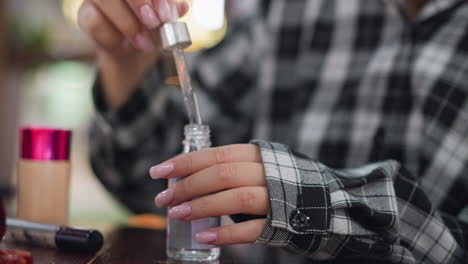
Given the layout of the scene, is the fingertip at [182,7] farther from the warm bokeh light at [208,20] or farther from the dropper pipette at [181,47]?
the warm bokeh light at [208,20]

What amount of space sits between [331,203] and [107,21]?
12.9 inches

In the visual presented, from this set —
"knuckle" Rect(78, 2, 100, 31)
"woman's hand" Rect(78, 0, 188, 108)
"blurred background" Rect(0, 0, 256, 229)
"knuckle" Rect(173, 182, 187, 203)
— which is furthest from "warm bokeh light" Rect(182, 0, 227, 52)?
"knuckle" Rect(173, 182, 187, 203)

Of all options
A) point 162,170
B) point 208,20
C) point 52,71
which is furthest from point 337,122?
point 52,71

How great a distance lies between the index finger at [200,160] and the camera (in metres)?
0.41

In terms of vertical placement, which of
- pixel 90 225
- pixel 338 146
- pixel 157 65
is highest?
pixel 157 65

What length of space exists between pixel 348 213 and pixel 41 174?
1.10 ft

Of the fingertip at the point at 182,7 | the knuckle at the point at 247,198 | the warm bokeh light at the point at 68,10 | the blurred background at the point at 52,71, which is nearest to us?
the knuckle at the point at 247,198

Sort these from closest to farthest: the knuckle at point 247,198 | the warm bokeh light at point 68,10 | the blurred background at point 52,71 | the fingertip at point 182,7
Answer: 1. the knuckle at point 247,198
2. the fingertip at point 182,7
3. the blurred background at point 52,71
4. the warm bokeh light at point 68,10

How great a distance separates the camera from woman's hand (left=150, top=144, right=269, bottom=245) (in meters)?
0.40

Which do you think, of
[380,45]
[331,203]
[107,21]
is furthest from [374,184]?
[380,45]

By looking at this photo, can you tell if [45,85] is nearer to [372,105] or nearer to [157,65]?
[157,65]

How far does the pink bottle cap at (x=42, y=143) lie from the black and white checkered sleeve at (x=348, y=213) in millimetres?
256

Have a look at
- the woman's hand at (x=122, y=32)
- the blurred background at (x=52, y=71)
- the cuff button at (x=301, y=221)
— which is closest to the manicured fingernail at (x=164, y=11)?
the woman's hand at (x=122, y=32)

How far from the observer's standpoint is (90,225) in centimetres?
65
